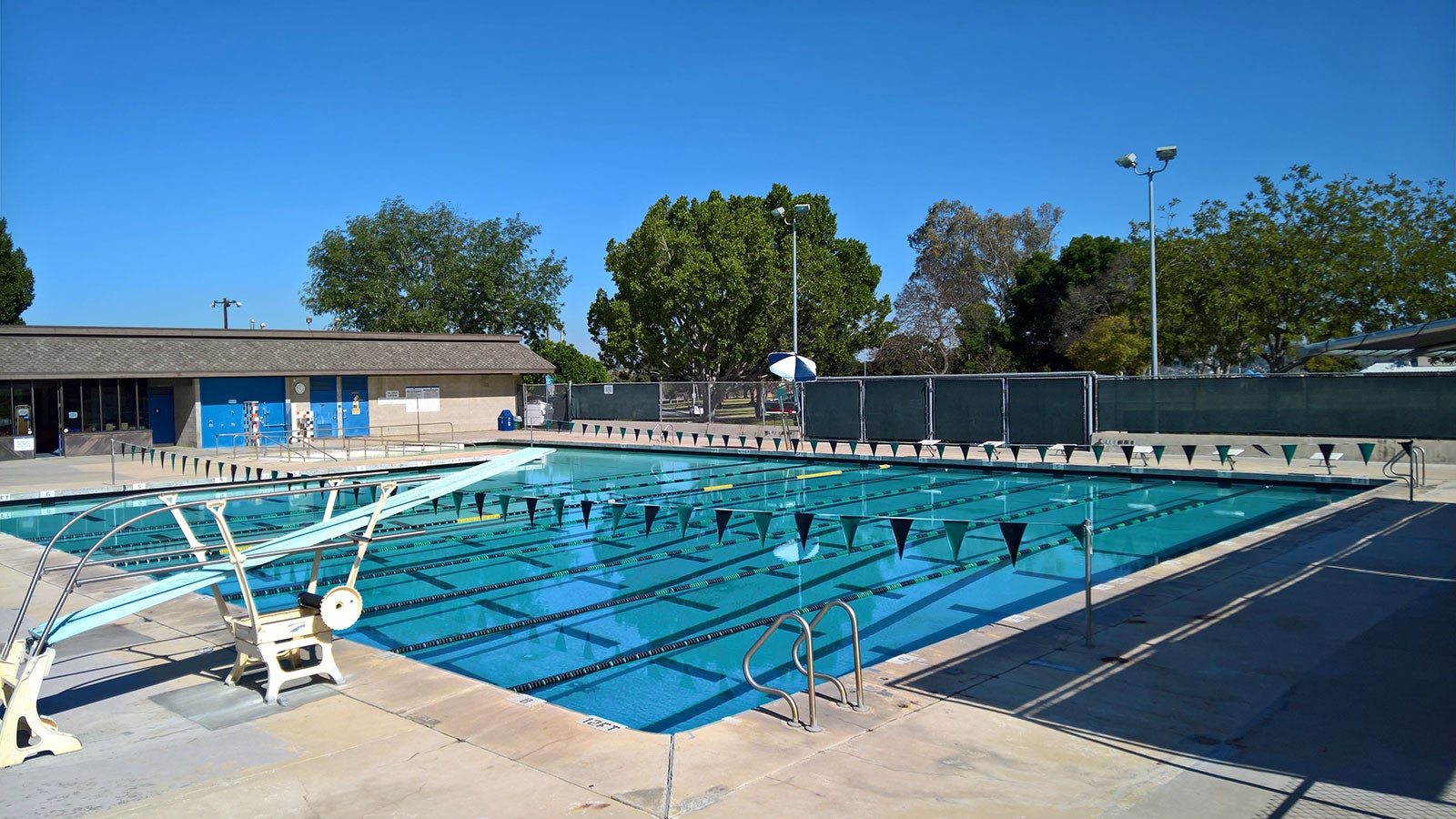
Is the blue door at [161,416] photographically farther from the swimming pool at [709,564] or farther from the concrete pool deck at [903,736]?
the concrete pool deck at [903,736]

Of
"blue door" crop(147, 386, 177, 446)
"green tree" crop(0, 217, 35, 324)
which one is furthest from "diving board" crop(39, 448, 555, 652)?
"green tree" crop(0, 217, 35, 324)

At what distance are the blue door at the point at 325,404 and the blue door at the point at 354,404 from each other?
19 centimetres

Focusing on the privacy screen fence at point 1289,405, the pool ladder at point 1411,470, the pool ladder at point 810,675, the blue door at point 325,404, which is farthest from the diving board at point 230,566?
the blue door at point 325,404

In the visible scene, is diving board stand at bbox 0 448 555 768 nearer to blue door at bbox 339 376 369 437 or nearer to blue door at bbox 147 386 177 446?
blue door at bbox 147 386 177 446

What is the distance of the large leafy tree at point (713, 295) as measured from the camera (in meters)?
41.7

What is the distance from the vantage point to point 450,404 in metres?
35.7

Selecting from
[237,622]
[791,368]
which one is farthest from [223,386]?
[237,622]

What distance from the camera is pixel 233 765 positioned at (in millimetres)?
5125

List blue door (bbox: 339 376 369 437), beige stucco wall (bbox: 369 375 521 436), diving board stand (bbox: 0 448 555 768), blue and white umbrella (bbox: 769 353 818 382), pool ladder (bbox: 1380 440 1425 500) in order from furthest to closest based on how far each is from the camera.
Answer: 1. beige stucco wall (bbox: 369 375 521 436)
2. blue door (bbox: 339 376 369 437)
3. blue and white umbrella (bbox: 769 353 818 382)
4. pool ladder (bbox: 1380 440 1425 500)
5. diving board stand (bbox: 0 448 555 768)

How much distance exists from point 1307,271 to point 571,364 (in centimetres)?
3081

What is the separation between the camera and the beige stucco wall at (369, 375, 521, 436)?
33312 mm

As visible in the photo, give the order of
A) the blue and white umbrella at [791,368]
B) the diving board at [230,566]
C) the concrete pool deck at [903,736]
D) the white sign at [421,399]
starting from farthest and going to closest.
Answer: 1. the white sign at [421,399]
2. the blue and white umbrella at [791,368]
3. the diving board at [230,566]
4. the concrete pool deck at [903,736]

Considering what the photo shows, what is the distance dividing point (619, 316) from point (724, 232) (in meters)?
6.28

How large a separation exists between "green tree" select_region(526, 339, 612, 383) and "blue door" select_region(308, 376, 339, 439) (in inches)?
554
